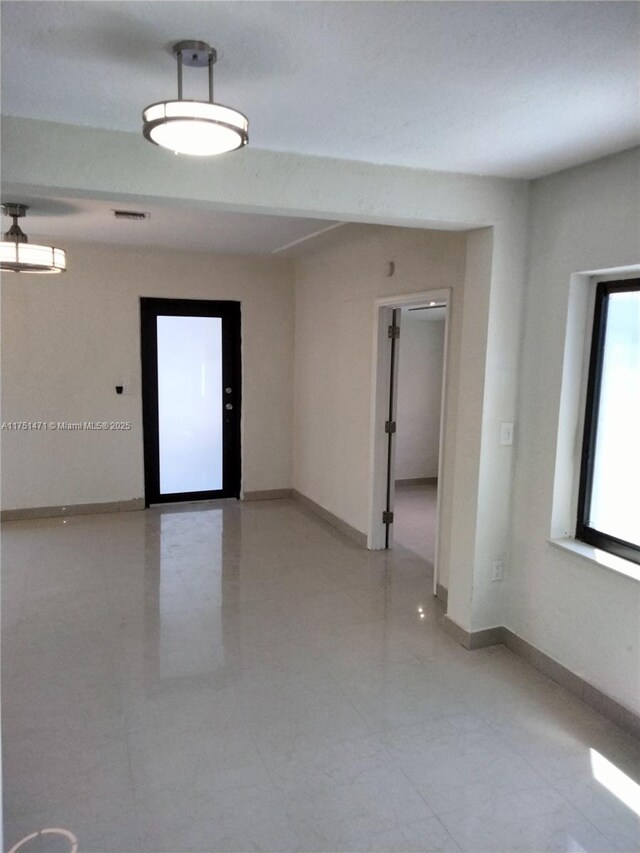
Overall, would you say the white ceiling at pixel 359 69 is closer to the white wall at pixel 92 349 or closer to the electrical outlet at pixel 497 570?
the electrical outlet at pixel 497 570

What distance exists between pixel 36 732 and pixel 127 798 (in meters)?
0.62

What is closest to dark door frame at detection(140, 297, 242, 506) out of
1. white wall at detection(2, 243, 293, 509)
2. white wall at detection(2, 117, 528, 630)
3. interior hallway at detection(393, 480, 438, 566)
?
white wall at detection(2, 243, 293, 509)

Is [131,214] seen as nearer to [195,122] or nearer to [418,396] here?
[195,122]

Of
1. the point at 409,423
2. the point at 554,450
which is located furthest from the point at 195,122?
the point at 409,423

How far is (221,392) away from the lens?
614 cm

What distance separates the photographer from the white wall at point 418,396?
699 cm

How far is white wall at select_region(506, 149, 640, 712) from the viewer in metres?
2.55

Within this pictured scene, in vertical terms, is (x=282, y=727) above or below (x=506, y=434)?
below

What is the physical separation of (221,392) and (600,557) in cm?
423

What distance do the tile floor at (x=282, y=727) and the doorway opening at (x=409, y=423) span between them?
0.76m

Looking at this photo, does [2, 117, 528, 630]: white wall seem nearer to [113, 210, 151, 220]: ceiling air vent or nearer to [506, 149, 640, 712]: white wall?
[506, 149, 640, 712]: white wall

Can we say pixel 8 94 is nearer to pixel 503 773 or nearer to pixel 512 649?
pixel 503 773

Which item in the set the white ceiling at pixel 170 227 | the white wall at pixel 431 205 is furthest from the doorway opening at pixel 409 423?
the white ceiling at pixel 170 227

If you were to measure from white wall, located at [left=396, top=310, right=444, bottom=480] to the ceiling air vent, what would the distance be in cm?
353
